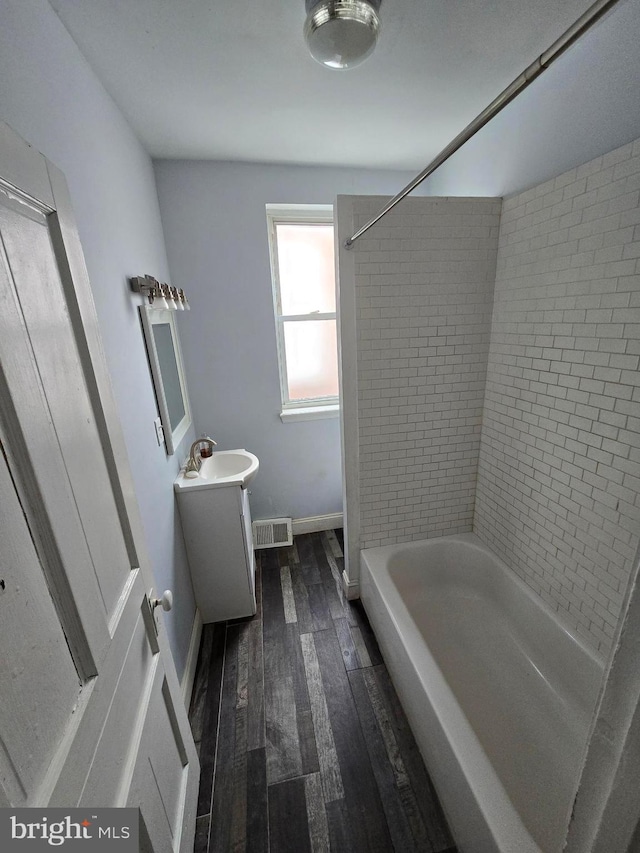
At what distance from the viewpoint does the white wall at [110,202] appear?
0.85 m

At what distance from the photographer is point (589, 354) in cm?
128

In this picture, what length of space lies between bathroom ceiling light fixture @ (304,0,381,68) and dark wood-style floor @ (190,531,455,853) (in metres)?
2.55

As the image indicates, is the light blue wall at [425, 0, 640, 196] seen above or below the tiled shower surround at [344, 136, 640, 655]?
above

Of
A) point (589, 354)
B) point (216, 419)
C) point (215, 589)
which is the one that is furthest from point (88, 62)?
point (215, 589)

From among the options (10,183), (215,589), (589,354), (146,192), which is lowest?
(215,589)

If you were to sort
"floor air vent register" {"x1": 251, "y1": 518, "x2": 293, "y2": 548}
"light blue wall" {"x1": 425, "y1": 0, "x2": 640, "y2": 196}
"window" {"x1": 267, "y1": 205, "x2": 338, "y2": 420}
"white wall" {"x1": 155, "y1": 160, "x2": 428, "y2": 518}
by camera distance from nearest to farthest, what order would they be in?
"light blue wall" {"x1": 425, "y1": 0, "x2": 640, "y2": 196} → "white wall" {"x1": 155, "y1": 160, "x2": 428, "y2": 518} → "window" {"x1": 267, "y1": 205, "x2": 338, "y2": 420} → "floor air vent register" {"x1": 251, "y1": 518, "x2": 293, "y2": 548}

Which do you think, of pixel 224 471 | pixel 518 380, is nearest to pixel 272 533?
pixel 224 471

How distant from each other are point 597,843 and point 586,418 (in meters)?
1.24

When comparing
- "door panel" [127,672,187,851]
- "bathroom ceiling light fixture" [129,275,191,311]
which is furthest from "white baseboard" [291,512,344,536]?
"bathroom ceiling light fixture" [129,275,191,311]

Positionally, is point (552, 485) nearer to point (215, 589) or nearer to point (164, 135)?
point (215, 589)

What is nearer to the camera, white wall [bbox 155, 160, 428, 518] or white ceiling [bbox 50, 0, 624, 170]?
white ceiling [bbox 50, 0, 624, 170]

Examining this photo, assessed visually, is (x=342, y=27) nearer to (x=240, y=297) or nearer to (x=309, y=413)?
(x=240, y=297)

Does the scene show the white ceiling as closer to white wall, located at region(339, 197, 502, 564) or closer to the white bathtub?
white wall, located at region(339, 197, 502, 564)

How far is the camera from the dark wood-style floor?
1.18m
